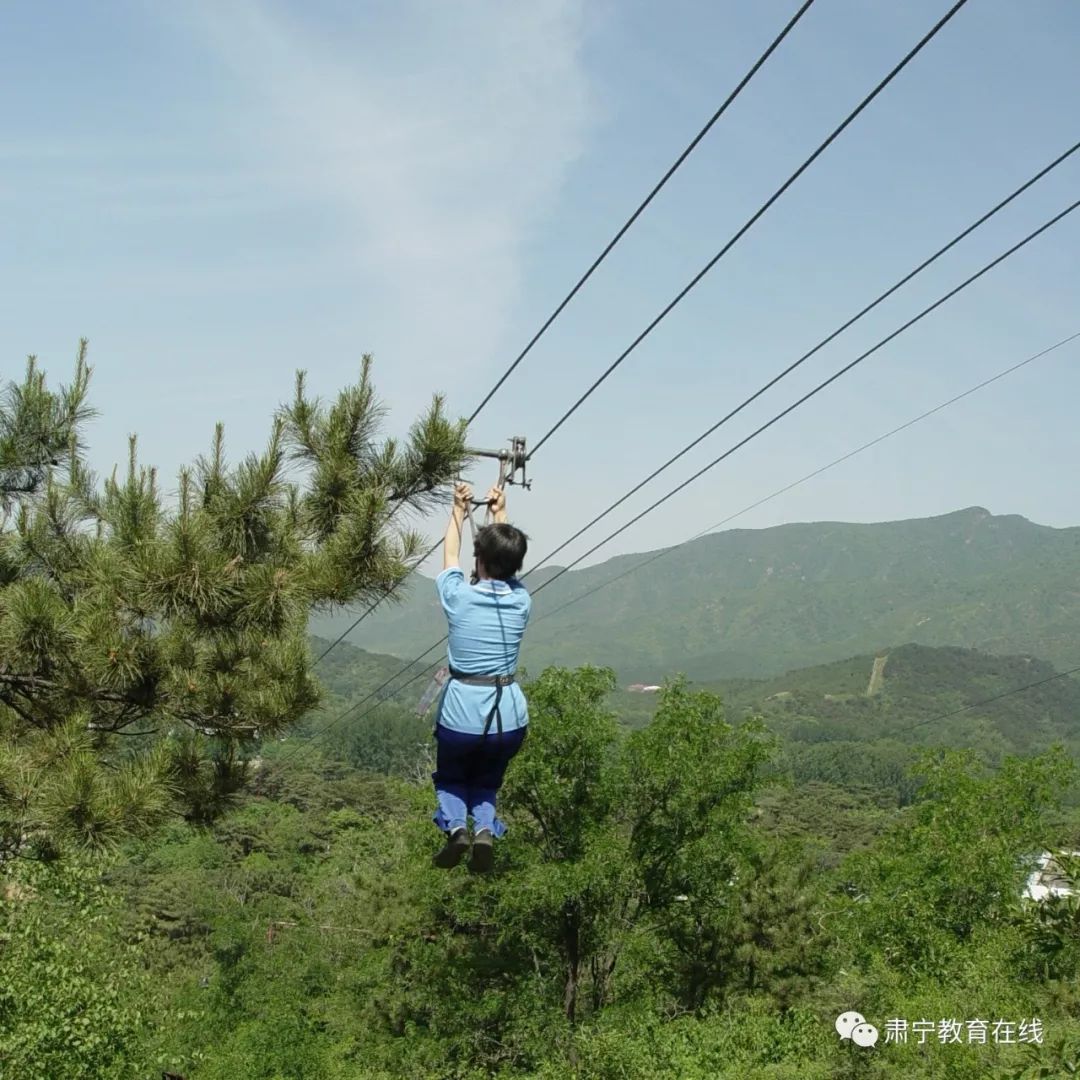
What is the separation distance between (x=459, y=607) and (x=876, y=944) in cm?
2322

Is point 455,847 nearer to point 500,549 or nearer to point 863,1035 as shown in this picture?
point 500,549

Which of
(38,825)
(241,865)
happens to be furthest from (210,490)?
(241,865)

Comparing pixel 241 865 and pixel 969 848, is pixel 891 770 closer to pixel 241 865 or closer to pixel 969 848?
pixel 241 865

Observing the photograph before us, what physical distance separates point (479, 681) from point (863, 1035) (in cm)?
1466

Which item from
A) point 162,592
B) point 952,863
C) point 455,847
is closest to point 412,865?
point 952,863

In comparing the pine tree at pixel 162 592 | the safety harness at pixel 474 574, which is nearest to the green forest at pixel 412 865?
the pine tree at pixel 162 592

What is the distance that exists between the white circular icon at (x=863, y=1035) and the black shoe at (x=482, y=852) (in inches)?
556

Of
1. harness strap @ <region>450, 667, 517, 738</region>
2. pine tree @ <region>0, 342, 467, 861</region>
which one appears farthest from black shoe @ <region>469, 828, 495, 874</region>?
pine tree @ <region>0, 342, 467, 861</region>

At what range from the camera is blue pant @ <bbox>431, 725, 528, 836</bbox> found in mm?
4082

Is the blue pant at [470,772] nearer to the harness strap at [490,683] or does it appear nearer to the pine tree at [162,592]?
the harness strap at [490,683]

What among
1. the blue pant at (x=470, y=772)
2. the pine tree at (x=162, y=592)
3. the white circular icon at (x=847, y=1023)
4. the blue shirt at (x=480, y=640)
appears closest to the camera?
the blue shirt at (x=480, y=640)

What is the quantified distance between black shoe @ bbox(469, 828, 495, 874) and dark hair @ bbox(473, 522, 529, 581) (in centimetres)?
110

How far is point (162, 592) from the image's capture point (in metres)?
6.07

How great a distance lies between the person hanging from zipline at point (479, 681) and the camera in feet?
13.0
